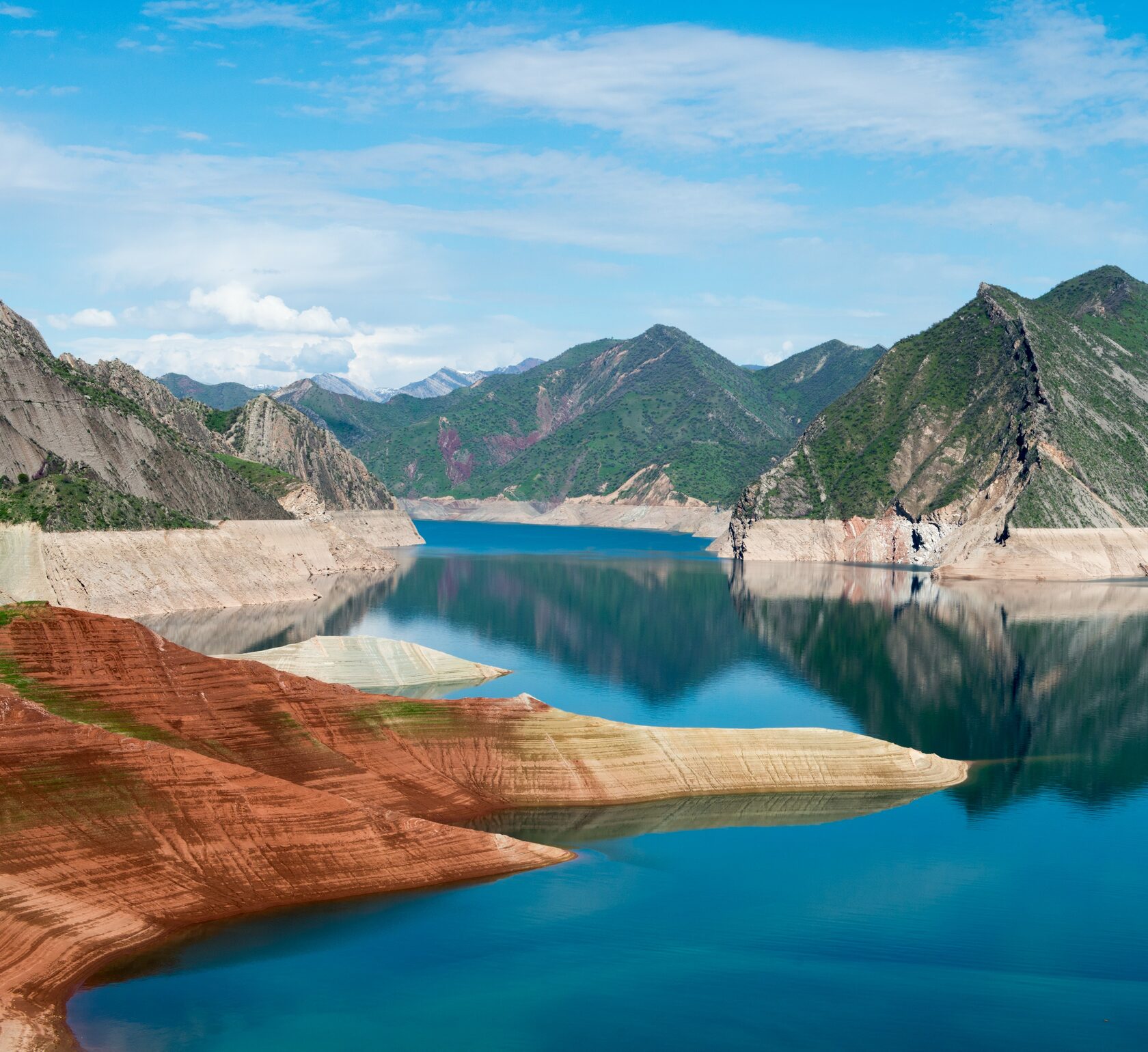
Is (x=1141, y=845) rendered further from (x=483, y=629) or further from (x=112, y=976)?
(x=483, y=629)

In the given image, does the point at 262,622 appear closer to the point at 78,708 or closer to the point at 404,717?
the point at 404,717

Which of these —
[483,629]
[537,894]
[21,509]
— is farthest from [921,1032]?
[21,509]

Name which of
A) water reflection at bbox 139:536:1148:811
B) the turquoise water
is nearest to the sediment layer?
Answer: water reflection at bbox 139:536:1148:811

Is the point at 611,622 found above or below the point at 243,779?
below

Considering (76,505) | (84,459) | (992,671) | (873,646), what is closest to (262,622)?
(76,505)

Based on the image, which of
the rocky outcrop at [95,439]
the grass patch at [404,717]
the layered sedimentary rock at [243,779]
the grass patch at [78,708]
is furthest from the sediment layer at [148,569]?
the grass patch at [404,717]

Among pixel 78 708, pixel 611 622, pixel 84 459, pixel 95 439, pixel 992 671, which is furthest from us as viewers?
pixel 95 439

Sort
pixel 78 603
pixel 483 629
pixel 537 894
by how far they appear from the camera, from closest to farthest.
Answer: pixel 537 894 → pixel 78 603 → pixel 483 629
